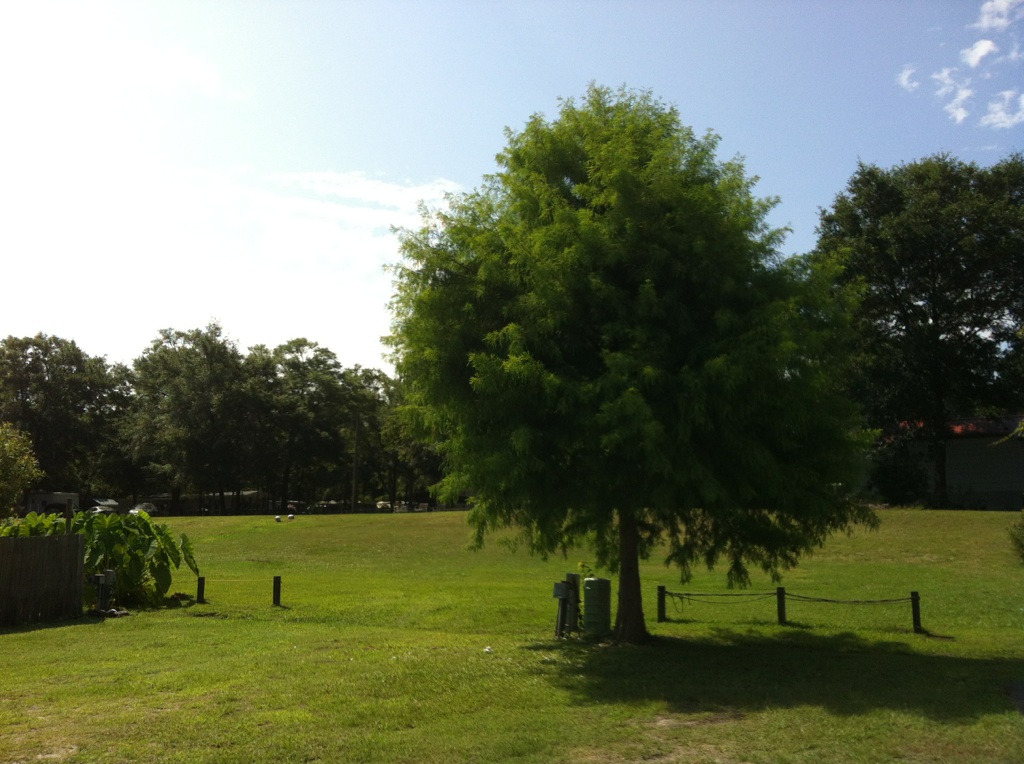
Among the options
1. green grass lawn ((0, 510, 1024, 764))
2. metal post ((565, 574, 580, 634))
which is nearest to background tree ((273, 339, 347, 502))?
green grass lawn ((0, 510, 1024, 764))

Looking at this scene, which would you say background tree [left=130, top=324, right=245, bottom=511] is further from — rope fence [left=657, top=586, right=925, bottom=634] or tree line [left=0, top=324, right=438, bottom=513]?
rope fence [left=657, top=586, right=925, bottom=634]

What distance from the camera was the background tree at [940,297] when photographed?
43.5 m

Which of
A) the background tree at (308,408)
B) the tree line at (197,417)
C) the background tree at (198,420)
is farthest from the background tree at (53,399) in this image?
the background tree at (308,408)

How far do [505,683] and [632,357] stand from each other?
4732mm

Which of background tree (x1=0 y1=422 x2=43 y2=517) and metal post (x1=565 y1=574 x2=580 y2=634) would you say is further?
background tree (x1=0 y1=422 x2=43 y2=517)

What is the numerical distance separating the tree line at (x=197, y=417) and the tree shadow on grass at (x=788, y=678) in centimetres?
5768

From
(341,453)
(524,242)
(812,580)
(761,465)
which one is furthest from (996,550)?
(341,453)

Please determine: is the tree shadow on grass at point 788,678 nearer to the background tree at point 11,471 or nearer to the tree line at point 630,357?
the tree line at point 630,357

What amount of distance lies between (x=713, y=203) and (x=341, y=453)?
243 ft

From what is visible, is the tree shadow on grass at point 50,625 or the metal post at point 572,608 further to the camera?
the tree shadow on grass at point 50,625

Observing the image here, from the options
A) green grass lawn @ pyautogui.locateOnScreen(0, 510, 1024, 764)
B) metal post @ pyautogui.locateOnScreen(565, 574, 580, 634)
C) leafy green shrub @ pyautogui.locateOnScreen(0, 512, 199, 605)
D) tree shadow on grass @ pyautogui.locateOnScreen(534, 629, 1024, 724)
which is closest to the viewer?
green grass lawn @ pyautogui.locateOnScreen(0, 510, 1024, 764)

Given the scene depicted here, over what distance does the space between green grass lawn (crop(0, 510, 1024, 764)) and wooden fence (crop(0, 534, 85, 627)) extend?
2.43 ft

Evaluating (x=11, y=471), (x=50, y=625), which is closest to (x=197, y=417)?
(x=11, y=471)

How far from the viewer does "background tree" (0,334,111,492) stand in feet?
261
